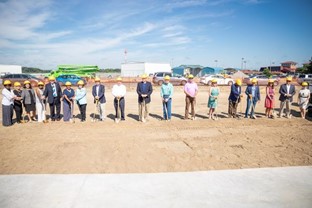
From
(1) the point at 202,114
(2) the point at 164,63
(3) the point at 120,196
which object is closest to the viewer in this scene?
(3) the point at 120,196

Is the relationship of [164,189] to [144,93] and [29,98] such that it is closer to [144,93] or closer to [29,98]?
[144,93]

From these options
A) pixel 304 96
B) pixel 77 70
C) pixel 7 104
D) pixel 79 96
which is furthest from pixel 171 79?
pixel 77 70

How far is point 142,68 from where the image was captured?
4831cm

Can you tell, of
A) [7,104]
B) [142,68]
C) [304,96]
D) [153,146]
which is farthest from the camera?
[142,68]

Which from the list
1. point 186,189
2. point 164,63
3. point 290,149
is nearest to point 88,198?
point 186,189

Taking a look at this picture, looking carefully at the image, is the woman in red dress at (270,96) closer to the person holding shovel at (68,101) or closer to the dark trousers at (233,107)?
the dark trousers at (233,107)

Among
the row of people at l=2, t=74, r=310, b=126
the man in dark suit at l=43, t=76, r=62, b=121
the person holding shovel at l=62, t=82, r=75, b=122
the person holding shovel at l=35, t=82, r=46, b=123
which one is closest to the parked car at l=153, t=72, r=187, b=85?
the row of people at l=2, t=74, r=310, b=126

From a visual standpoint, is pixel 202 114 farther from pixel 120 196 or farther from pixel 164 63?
pixel 164 63

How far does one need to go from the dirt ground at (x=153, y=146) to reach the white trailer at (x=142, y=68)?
130 feet

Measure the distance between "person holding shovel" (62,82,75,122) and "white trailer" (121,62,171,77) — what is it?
38849 mm

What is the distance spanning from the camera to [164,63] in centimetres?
4994

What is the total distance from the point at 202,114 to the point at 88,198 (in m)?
8.01

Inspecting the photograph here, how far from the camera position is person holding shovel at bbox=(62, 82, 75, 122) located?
8898 millimetres

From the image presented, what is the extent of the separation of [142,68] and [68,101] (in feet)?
132
